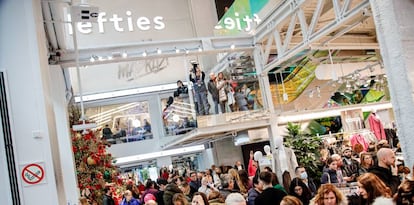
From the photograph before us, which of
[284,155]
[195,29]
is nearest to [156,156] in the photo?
[195,29]

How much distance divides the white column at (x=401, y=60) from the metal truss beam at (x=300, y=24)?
108cm

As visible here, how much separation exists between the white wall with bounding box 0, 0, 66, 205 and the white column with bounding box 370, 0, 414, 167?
4798 mm

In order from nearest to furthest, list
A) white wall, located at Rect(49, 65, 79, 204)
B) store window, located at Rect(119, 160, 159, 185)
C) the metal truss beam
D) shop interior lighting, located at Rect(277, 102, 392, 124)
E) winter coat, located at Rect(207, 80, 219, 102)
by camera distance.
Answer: the metal truss beam → white wall, located at Rect(49, 65, 79, 204) → winter coat, located at Rect(207, 80, 219, 102) → shop interior lighting, located at Rect(277, 102, 392, 124) → store window, located at Rect(119, 160, 159, 185)

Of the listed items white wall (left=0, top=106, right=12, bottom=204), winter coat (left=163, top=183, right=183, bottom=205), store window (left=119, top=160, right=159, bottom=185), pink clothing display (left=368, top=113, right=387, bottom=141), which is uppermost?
white wall (left=0, top=106, right=12, bottom=204)

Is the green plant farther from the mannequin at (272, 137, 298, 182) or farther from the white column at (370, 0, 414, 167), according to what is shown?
the white column at (370, 0, 414, 167)

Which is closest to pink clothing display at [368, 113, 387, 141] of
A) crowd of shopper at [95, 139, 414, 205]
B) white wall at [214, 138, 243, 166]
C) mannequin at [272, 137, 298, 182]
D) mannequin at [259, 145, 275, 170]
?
mannequin at [259, 145, 275, 170]

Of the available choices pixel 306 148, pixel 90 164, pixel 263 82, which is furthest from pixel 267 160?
pixel 90 164

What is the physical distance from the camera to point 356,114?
13.7 metres

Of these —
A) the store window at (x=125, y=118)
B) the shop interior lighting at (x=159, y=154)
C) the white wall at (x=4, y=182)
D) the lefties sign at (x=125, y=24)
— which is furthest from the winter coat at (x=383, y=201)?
the store window at (x=125, y=118)

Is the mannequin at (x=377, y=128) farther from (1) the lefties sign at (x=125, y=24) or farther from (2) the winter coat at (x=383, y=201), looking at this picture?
(2) the winter coat at (x=383, y=201)

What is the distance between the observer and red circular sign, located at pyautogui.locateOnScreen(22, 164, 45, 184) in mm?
4766

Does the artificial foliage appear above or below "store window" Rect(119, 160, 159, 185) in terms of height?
above

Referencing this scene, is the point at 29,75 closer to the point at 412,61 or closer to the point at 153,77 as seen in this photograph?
the point at 412,61

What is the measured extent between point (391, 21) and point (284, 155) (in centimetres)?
371
